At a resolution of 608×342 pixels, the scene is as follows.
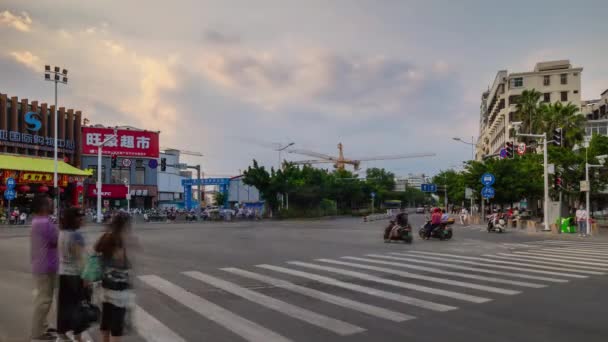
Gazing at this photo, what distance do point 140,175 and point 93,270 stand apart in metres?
67.3

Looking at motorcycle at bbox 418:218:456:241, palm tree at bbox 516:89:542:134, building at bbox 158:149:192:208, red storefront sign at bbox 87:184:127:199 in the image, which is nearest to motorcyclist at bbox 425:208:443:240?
motorcycle at bbox 418:218:456:241

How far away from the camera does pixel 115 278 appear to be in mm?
5539

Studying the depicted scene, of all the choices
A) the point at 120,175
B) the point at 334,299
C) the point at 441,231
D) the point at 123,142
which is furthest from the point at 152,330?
the point at 120,175

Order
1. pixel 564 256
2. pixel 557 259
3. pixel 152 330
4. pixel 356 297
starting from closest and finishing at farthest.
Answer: pixel 152 330, pixel 356 297, pixel 557 259, pixel 564 256

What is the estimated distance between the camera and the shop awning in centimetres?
4617

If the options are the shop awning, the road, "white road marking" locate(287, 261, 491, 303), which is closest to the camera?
the road

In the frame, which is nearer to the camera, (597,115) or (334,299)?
(334,299)

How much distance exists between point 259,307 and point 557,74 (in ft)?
263

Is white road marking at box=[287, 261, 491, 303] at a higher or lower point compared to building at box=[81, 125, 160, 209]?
lower

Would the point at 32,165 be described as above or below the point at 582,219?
above

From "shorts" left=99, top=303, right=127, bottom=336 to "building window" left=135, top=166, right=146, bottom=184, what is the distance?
66.9 meters

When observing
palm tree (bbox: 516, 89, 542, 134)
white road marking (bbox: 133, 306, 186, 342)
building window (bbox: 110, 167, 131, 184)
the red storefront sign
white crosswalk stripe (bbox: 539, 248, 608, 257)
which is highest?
palm tree (bbox: 516, 89, 542, 134)

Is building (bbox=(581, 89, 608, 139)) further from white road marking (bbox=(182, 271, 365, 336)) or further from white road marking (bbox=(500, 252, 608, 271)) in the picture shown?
white road marking (bbox=(182, 271, 365, 336))

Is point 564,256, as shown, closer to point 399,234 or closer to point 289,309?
point 399,234
